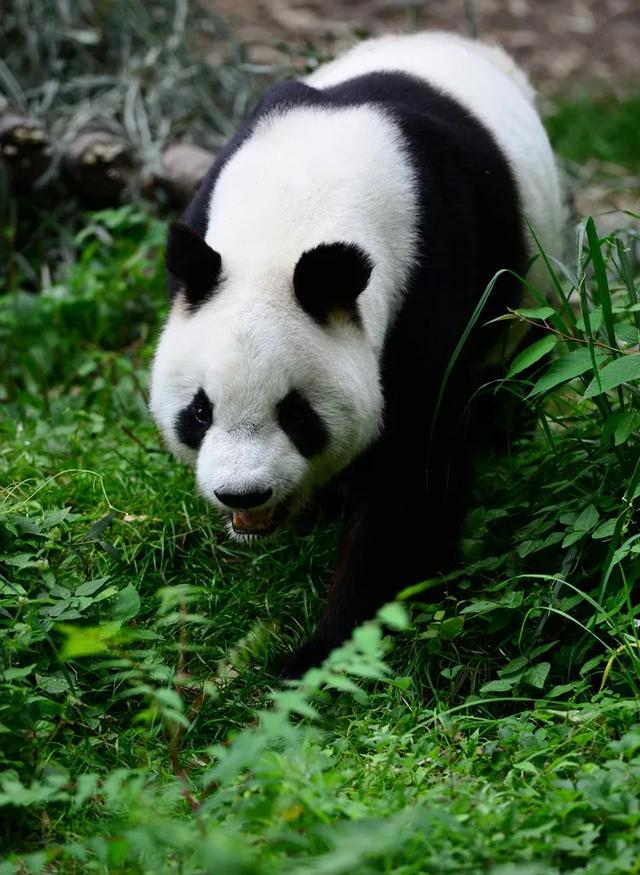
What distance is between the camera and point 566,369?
3.66 metres

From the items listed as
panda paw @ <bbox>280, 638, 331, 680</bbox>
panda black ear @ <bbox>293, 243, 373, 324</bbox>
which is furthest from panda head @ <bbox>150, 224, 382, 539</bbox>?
panda paw @ <bbox>280, 638, 331, 680</bbox>

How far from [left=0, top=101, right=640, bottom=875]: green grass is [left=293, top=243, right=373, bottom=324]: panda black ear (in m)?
0.58

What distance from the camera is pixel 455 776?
3.10 metres

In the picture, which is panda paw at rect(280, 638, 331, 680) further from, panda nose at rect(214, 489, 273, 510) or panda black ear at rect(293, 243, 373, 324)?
panda black ear at rect(293, 243, 373, 324)

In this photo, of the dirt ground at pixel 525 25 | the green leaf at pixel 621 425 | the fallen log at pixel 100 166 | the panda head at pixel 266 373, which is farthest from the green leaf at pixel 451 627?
the dirt ground at pixel 525 25

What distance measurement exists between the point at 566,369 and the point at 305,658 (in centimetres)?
133

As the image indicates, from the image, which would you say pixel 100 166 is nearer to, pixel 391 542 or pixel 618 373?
pixel 391 542

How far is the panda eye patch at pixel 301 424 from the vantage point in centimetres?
348

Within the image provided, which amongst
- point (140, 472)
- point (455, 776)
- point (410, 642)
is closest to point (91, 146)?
point (140, 472)

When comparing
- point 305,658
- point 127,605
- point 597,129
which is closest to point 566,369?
point 305,658

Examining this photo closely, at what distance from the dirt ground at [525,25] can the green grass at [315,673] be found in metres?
6.00

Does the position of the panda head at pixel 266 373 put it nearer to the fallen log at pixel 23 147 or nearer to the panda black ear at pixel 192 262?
the panda black ear at pixel 192 262

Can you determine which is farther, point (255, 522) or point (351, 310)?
point (255, 522)

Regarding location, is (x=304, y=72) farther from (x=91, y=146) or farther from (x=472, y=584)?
(x=472, y=584)
